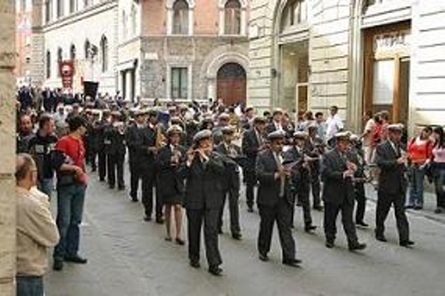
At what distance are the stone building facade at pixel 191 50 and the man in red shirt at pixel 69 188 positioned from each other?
41.1 metres

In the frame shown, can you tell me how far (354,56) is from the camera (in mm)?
24297

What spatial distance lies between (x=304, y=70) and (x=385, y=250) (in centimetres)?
1803

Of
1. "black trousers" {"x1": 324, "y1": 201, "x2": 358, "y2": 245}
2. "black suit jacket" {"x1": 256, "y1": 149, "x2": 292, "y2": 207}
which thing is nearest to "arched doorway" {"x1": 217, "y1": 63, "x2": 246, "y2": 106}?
"black trousers" {"x1": 324, "y1": 201, "x2": 358, "y2": 245}

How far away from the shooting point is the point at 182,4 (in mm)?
53312

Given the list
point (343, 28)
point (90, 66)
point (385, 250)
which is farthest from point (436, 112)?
point (90, 66)

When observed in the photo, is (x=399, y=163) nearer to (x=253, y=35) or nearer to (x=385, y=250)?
(x=385, y=250)

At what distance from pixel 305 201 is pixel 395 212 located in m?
1.84

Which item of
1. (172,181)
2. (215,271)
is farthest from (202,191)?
(172,181)

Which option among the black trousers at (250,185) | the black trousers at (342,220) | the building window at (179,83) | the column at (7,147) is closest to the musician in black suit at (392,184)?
the black trousers at (342,220)

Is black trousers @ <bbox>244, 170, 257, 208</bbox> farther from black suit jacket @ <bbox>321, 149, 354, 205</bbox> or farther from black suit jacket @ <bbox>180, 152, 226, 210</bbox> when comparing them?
black suit jacket @ <bbox>180, 152, 226, 210</bbox>

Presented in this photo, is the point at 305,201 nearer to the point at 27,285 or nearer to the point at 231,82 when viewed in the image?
the point at 27,285

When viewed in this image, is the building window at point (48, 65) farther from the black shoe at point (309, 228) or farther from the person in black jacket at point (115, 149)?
the black shoe at point (309, 228)

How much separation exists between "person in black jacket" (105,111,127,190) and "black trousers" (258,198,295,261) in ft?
26.2

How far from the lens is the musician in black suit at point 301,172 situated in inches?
551
